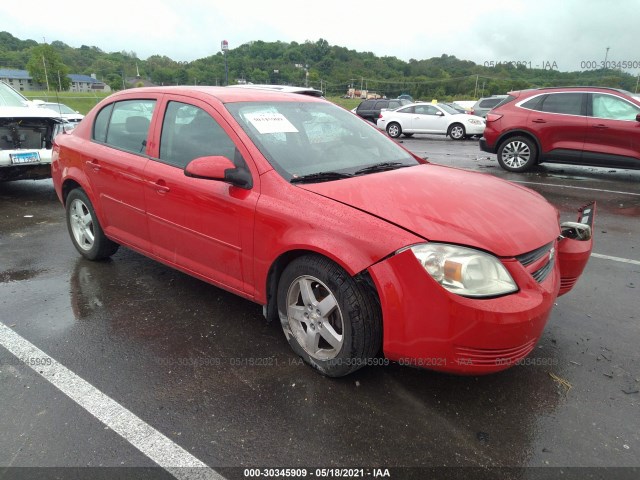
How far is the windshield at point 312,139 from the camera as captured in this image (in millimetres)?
2928

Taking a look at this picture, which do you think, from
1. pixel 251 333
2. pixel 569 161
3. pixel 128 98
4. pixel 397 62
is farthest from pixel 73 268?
pixel 397 62

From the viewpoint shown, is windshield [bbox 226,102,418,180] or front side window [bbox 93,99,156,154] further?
front side window [bbox 93,99,156,154]

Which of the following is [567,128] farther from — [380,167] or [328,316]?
[328,316]

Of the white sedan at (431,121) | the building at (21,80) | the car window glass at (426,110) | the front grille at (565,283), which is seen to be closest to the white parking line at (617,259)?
the front grille at (565,283)

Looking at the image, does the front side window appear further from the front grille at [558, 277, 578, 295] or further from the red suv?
the red suv

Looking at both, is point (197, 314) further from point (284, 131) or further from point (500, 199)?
point (500, 199)

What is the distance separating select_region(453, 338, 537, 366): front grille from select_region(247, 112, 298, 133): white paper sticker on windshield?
1792 mm

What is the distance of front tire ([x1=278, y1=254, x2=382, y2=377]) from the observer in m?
2.39

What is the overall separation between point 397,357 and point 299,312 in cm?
67

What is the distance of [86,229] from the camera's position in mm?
4422

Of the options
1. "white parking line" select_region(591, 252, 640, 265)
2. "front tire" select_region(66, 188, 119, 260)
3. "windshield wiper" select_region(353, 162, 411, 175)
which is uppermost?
"windshield wiper" select_region(353, 162, 411, 175)

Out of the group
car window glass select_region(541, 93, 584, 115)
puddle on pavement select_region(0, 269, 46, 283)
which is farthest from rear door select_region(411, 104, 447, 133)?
puddle on pavement select_region(0, 269, 46, 283)

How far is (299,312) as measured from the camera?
275 centimetres

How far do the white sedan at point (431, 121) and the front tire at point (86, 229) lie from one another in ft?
52.7
